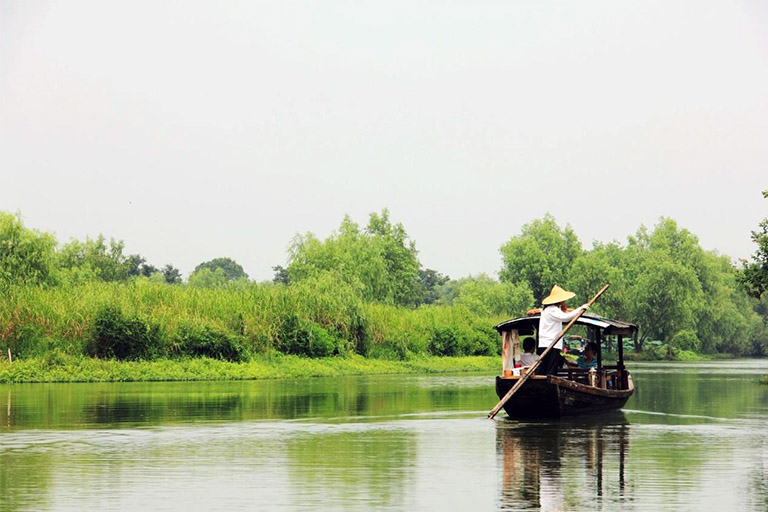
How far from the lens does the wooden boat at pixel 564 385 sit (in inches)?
862

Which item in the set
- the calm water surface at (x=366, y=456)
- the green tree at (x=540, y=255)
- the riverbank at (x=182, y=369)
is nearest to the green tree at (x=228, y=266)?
the green tree at (x=540, y=255)

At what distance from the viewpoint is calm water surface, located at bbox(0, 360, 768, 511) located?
11938 mm

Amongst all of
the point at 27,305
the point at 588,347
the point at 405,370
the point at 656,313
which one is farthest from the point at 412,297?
the point at 588,347

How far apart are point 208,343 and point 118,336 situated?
3595mm

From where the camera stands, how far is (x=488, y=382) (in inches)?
1599

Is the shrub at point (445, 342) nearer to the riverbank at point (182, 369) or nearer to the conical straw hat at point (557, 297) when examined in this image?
the riverbank at point (182, 369)

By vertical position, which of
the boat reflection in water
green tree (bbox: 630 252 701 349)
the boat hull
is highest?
green tree (bbox: 630 252 701 349)

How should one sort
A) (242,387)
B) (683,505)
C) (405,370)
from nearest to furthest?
1. (683,505)
2. (242,387)
3. (405,370)

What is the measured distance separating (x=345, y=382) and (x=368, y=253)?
41.1 m

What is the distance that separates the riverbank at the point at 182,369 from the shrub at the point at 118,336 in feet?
1.74

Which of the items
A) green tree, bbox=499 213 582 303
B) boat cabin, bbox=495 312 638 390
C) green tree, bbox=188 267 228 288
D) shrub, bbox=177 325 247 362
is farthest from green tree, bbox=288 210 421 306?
green tree, bbox=188 267 228 288

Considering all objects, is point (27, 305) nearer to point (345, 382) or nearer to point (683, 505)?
point (345, 382)

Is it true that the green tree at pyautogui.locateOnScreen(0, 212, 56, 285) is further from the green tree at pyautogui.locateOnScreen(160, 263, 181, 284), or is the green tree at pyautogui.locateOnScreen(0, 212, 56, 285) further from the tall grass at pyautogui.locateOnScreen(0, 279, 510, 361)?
the green tree at pyautogui.locateOnScreen(160, 263, 181, 284)

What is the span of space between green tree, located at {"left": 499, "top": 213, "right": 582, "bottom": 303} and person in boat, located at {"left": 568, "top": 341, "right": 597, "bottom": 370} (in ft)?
243
